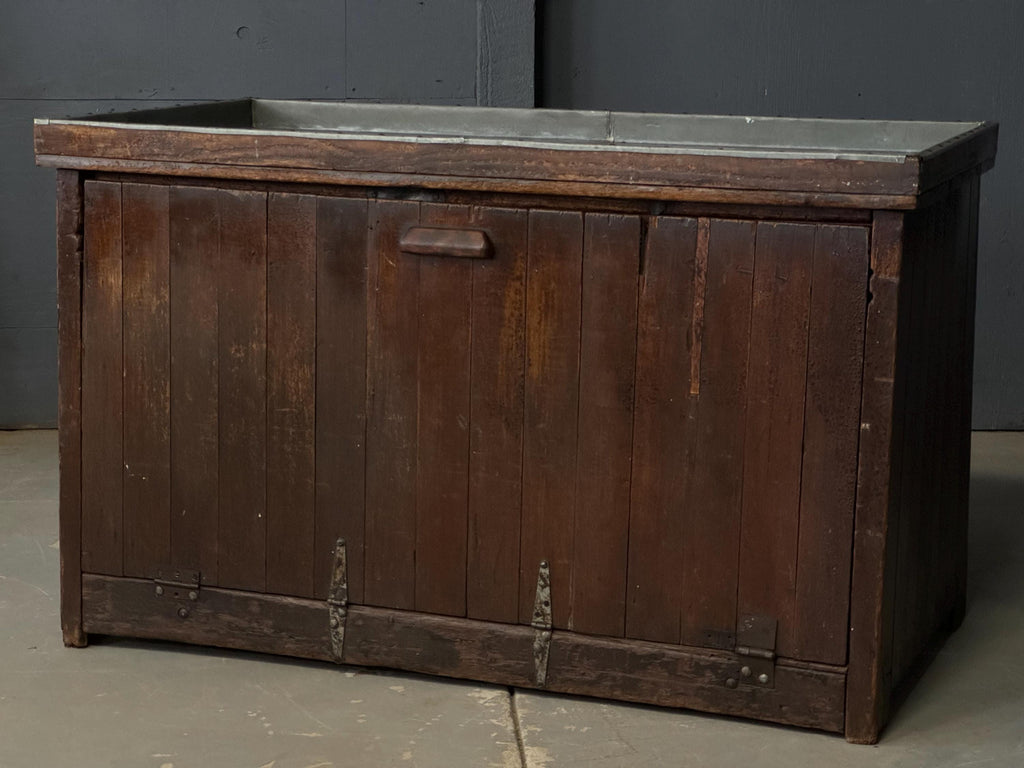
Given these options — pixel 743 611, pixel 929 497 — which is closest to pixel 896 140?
pixel 929 497

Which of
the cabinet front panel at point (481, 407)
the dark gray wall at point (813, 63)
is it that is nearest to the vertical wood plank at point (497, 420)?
the cabinet front panel at point (481, 407)

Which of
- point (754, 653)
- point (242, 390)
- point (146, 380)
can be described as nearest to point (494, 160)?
point (242, 390)

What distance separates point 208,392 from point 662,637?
3.27 ft

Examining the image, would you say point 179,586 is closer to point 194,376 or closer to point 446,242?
point 194,376

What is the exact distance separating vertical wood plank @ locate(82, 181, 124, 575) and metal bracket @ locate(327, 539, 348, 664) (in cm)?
45

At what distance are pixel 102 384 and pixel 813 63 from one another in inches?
100

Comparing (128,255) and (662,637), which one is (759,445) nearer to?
(662,637)

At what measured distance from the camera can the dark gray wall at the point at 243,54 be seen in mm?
4707

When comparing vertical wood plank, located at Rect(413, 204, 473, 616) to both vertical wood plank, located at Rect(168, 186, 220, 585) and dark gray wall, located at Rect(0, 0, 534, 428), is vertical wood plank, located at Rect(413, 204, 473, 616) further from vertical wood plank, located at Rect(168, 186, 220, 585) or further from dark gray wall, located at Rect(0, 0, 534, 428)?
dark gray wall, located at Rect(0, 0, 534, 428)

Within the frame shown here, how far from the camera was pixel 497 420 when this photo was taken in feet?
9.57

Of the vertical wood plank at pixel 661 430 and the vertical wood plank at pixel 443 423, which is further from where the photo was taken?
the vertical wood plank at pixel 443 423

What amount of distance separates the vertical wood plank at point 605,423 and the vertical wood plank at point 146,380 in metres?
0.84

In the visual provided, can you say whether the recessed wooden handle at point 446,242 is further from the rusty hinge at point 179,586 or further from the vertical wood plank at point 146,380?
the rusty hinge at point 179,586

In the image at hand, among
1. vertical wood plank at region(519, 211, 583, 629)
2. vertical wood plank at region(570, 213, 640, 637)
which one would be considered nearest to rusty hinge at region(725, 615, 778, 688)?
vertical wood plank at region(570, 213, 640, 637)
